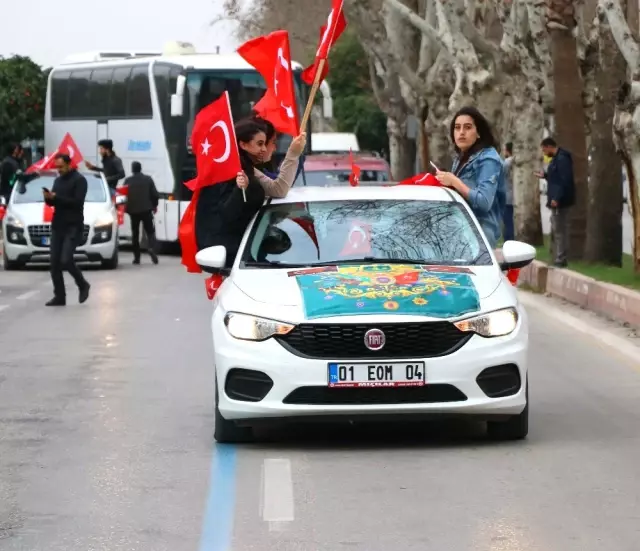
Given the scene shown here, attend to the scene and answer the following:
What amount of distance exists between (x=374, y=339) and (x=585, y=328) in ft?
27.2

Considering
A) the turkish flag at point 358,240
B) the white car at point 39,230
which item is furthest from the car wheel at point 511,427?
the white car at point 39,230

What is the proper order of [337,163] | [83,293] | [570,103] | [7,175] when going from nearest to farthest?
1. [83,293]
2. [570,103]
3. [337,163]
4. [7,175]

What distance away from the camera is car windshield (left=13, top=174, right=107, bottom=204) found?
28719mm

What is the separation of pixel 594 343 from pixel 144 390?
4897 millimetres

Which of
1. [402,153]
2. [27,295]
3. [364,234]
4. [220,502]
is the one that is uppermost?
[364,234]

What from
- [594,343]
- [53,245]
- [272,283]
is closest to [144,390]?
[272,283]

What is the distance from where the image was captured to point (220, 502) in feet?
25.4

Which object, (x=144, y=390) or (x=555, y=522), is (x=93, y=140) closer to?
(x=144, y=390)

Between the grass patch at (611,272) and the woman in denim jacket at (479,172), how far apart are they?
765cm

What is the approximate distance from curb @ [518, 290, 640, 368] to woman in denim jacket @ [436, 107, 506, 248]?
2998mm

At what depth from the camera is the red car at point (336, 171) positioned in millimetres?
29672

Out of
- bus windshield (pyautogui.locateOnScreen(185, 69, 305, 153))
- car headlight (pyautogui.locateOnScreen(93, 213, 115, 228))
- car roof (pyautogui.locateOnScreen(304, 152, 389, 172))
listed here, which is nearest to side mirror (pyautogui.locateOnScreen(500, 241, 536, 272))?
car headlight (pyautogui.locateOnScreen(93, 213, 115, 228))

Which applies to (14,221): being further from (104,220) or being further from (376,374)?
(376,374)

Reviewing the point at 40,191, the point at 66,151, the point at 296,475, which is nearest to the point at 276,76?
the point at 296,475
